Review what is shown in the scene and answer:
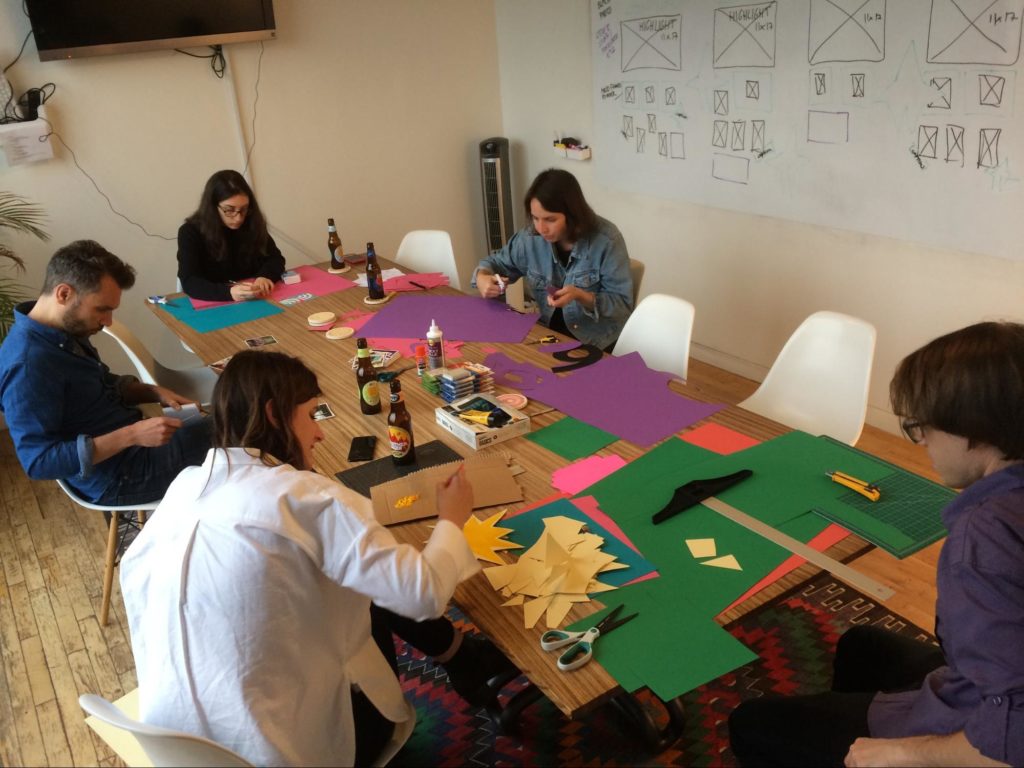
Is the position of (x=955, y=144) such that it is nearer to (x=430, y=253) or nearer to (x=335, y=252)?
(x=430, y=253)

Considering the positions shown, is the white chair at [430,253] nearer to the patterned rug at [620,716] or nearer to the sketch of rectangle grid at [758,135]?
the sketch of rectangle grid at [758,135]

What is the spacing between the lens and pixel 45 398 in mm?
2314

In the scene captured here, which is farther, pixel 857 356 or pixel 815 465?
pixel 857 356

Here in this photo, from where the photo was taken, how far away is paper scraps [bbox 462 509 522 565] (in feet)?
5.60

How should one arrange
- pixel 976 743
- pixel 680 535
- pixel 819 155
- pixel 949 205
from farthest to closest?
pixel 819 155 < pixel 949 205 < pixel 680 535 < pixel 976 743

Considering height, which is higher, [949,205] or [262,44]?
[262,44]

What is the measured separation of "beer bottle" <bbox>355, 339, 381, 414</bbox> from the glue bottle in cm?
20

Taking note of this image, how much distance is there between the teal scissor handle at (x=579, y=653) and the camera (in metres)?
1.40

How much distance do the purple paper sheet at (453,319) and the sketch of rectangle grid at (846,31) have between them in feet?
5.29

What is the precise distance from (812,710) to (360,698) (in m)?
0.87

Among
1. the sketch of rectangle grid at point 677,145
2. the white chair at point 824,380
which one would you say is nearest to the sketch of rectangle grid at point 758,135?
the sketch of rectangle grid at point 677,145

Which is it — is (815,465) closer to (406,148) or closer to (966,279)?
(966,279)

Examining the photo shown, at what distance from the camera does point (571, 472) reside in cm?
199

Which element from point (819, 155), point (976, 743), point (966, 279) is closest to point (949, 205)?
point (966, 279)
